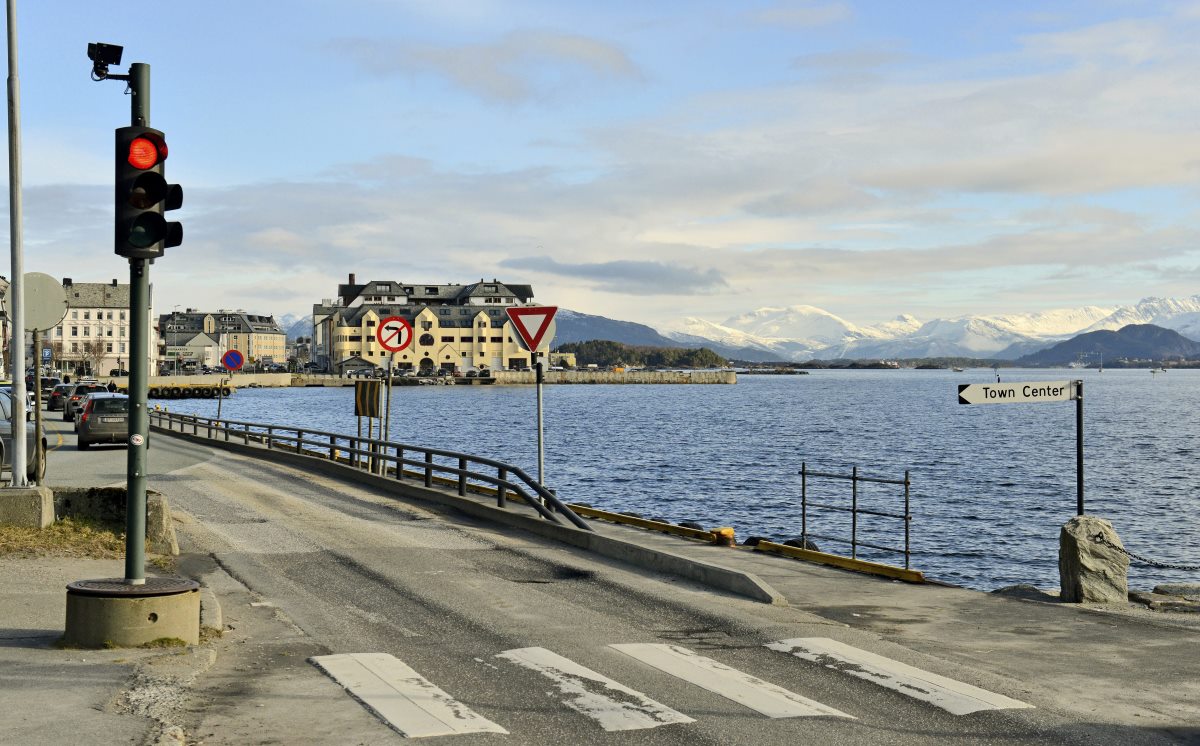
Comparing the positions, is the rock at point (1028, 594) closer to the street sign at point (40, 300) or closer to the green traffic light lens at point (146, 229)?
the green traffic light lens at point (146, 229)

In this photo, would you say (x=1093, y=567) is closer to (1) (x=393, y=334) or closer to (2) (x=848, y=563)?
(2) (x=848, y=563)

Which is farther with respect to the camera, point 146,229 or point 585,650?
point 585,650

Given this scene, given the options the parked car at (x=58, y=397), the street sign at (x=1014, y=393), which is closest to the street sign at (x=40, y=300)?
the street sign at (x=1014, y=393)

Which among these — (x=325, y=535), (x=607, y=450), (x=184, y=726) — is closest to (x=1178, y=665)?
(x=184, y=726)

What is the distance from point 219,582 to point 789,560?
23.9 ft

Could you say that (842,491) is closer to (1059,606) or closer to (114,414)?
→ (114,414)

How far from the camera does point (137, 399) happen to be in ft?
31.7

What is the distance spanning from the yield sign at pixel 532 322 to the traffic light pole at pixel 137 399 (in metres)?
9.38

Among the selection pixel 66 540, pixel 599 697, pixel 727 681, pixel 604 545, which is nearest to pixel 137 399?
pixel 599 697

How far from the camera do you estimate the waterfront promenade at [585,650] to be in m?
7.71

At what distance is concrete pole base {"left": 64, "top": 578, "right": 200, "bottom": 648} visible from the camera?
31.0ft

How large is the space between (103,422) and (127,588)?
29.0 metres

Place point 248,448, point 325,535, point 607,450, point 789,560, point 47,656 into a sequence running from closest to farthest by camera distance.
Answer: point 47,656 → point 789,560 → point 325,535 → point 248,448 → point 607,450

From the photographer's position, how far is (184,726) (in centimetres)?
759
